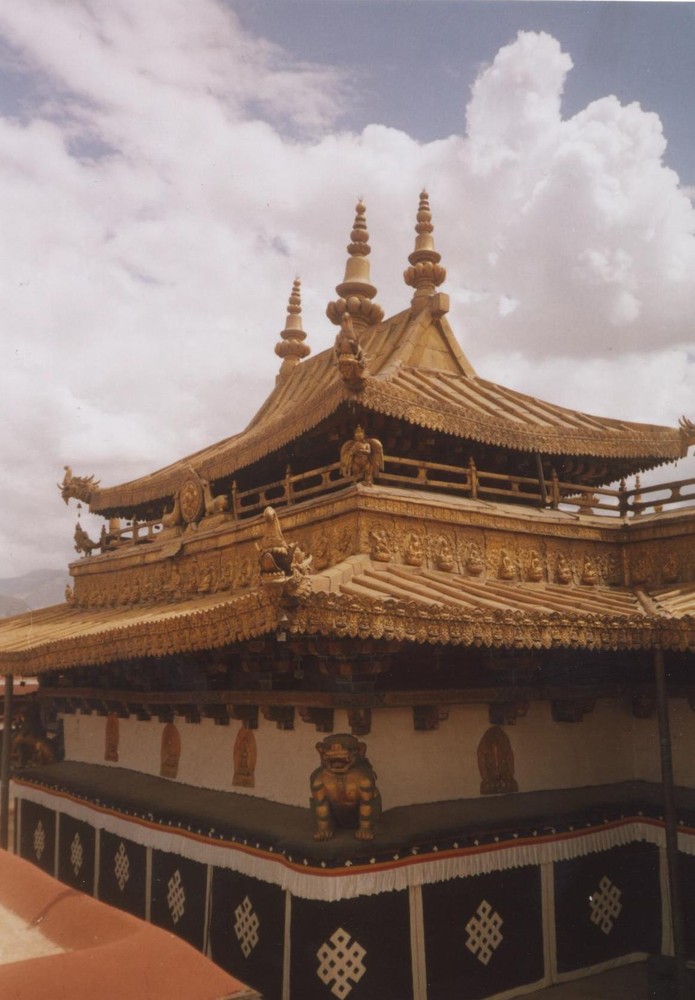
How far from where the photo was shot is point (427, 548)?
9211 mm

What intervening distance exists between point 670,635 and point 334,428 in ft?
15.9

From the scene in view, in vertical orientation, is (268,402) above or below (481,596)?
above

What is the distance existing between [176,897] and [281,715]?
280cm

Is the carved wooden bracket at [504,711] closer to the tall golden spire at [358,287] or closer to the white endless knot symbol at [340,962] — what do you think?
the white endless knot symbol at [340,962]

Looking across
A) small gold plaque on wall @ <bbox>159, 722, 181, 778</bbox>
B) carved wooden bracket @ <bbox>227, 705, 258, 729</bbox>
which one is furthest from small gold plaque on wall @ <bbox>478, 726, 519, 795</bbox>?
small gold plaque on wall @ <bbox>159, 722, 181, 778</bbox>

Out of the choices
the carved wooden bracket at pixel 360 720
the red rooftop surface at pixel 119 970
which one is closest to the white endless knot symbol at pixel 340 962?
the carved wooden bracket at pixel 360 720

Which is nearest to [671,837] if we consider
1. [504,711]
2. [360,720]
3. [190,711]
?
[504,711]

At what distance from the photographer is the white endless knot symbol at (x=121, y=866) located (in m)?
9.87

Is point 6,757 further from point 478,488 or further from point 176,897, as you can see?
point 478,488

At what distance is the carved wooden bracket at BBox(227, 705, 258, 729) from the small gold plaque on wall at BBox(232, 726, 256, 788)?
0.36 ft

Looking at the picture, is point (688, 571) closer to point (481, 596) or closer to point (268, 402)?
point (481, 596)

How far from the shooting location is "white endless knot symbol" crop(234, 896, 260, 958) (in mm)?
7559

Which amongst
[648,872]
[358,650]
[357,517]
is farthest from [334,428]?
[648,872]

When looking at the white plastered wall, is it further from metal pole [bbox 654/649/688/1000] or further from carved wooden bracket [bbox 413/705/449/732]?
metal pole [bbox 654/649/688/1000]
